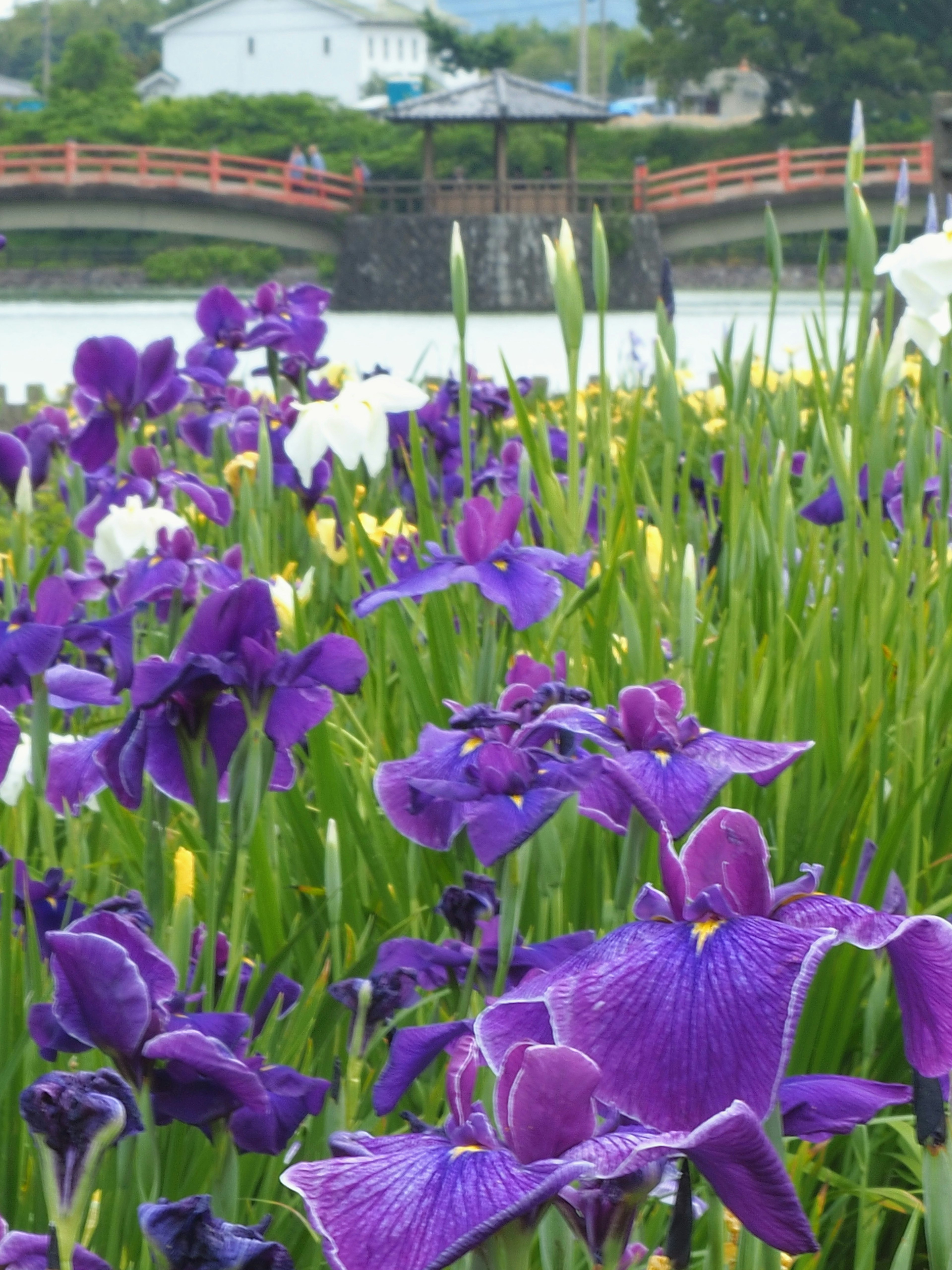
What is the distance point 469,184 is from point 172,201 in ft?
22.2

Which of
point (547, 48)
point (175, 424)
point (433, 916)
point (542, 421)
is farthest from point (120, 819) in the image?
point (547, 48)

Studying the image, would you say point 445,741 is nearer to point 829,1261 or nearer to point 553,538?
point 829,1261

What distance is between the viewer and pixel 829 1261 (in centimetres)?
123

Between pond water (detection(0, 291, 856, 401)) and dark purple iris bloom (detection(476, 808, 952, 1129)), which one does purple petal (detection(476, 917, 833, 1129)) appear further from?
pond water (detection(0, 291, 856, 401))

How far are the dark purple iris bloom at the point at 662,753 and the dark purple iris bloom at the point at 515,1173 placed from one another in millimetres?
306

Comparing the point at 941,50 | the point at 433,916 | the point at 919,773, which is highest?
the point at 941,50

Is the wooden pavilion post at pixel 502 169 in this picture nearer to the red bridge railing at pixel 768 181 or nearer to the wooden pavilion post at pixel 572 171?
the wooden pavilion post at pixel 572 171

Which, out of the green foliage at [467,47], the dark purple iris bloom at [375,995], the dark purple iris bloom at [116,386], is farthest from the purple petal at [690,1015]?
the green foliage at [467,47]

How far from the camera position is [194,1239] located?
0.62 metres

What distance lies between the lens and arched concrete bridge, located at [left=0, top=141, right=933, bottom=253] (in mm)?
33375

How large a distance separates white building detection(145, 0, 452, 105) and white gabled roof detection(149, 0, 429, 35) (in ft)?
0.21

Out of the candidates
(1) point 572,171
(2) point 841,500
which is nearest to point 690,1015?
(2) point 841,500

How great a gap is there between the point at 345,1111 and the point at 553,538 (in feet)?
3.83

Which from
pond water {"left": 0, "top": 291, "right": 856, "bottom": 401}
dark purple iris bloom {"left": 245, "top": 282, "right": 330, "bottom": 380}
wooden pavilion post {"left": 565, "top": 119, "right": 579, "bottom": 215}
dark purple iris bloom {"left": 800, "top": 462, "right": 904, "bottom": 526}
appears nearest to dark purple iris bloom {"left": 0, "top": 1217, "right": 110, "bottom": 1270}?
dark purple iris bloom {"left": 800, "top": 462, "right": 904, "bottom": 526}
